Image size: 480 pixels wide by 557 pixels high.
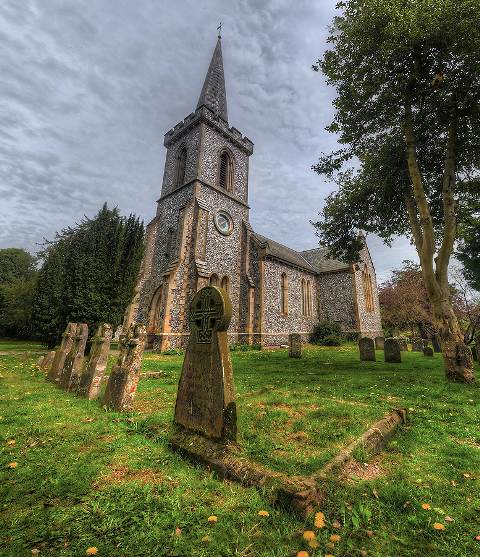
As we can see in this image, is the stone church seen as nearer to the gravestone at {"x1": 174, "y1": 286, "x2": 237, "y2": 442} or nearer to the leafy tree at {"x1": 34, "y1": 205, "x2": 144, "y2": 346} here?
the leafy tree at {"x1": 34, "y1": 205, "x2": 144, "y2": 346}

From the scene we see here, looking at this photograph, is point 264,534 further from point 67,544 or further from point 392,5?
point 392,5

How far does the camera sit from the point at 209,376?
3.52 meters

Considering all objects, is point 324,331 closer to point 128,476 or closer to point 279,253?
point 279,253

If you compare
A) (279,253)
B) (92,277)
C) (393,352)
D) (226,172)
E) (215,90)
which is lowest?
(393,352)

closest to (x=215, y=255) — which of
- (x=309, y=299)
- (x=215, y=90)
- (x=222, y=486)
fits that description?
(x=309, y=299)

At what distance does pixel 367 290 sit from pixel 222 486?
2841cm

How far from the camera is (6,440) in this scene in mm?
3393

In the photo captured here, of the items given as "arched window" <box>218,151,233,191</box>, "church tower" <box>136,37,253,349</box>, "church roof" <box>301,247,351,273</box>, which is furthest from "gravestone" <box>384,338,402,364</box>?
"arched window" <box>218,151,233,191</box>

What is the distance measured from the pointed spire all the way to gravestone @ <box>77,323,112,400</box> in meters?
20.9

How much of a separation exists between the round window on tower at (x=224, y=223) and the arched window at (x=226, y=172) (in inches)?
107

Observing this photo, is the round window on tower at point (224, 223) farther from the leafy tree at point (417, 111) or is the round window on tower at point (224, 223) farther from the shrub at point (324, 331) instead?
the shrub at point (324, 331)

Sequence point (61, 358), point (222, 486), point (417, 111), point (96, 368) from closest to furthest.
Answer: point (222, 486)
point (96, 368)
point (61, 358)
point (417, 111)

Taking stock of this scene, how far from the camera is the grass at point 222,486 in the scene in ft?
6.09

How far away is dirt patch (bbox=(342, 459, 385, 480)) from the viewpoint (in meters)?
2.69
